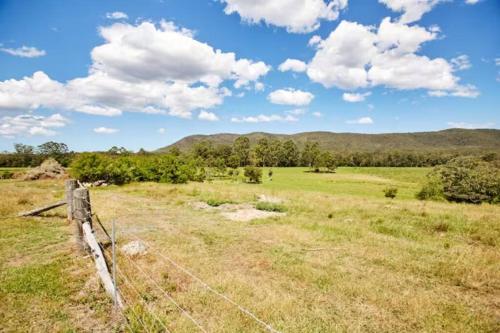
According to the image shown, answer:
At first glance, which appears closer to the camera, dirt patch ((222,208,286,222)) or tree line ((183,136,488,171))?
dirt patch ((222,208,286,222))

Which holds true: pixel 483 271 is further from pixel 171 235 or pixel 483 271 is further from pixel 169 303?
pixel 171 235

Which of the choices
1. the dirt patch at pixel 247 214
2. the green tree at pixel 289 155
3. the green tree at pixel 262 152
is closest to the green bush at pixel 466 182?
the dirt patch at pixel 247 214

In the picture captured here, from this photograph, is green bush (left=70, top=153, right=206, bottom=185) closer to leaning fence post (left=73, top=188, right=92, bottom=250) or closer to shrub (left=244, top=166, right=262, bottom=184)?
shrub (left=244, top=166, right=262, bottom=184)

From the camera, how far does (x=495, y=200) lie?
32.8m

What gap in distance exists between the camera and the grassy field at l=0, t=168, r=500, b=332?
18.6 feet

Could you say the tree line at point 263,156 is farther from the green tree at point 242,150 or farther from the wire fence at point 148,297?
the wire fence at point 148,297

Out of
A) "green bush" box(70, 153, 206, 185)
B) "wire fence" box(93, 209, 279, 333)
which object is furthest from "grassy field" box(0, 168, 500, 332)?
"green bush" box(70, 153, 206, 185)

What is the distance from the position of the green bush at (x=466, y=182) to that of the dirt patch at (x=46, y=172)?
2228 inches

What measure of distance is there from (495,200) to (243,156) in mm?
86993

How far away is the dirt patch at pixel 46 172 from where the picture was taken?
43344 mm

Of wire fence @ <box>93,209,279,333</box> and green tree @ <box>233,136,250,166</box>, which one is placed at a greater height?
green tree @ <box>233,136,250,166</box>

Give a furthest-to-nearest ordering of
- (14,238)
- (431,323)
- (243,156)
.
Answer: (243,156)
(14,238)
(431,323)

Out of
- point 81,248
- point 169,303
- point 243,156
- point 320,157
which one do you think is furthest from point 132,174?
point 243,156

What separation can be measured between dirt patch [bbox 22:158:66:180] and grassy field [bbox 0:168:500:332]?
116ft
